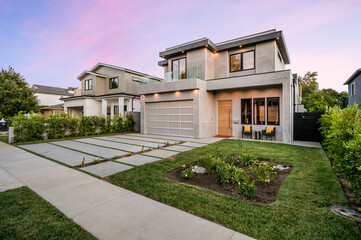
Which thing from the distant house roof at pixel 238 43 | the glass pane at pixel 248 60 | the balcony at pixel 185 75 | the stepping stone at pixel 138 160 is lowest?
the stepping stone at pixel 138 160

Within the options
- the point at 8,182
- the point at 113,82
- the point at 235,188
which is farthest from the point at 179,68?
the point at 8,182

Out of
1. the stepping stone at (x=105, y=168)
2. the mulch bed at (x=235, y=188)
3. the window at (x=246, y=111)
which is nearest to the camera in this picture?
the mulch bed at (x=235, y=188)

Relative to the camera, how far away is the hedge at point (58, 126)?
34.6ft

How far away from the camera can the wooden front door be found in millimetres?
12320

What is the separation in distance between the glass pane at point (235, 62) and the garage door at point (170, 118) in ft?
13.3

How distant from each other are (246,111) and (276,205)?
9456 millimetres

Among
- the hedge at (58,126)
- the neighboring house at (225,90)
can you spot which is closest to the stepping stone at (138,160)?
the neighboring house at (225,90)

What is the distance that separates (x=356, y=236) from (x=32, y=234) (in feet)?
13.4

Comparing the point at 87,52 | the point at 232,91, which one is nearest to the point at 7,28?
the point at 87,52

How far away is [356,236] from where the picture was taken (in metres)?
2.08

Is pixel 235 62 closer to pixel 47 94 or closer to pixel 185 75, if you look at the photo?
pixel 185 75

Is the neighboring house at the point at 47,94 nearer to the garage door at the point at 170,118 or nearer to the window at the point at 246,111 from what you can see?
the garage door at the point at 170,118

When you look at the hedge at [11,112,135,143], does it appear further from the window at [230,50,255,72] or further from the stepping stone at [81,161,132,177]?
the window at [230,50,255,72]

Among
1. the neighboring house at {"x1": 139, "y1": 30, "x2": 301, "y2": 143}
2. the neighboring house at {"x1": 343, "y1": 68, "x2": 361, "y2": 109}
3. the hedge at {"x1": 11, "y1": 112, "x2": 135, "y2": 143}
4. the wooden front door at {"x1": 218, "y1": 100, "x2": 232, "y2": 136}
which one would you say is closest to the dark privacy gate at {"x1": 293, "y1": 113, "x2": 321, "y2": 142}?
the neighboring house at {"x1": 139, "y1": 30, "x2": 301, "y2": 143}
